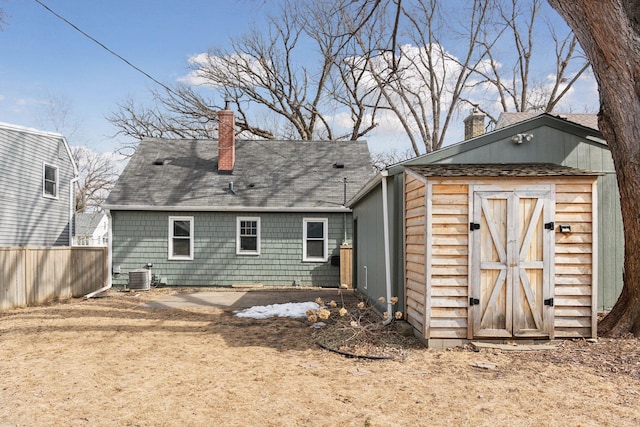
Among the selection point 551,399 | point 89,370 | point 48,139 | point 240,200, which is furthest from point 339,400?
point 48,139

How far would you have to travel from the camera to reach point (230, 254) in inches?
554

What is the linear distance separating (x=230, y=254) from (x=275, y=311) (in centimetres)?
517

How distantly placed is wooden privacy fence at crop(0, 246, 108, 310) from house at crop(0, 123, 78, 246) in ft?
11.1

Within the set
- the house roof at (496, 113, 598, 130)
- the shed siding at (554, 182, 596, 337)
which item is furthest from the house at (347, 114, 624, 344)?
the house roof at (496, 113, 598, 130)

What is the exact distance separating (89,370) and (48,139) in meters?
13.0

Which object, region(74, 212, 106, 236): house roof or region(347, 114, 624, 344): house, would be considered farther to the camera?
region(74, 212, 106, 236): house roof

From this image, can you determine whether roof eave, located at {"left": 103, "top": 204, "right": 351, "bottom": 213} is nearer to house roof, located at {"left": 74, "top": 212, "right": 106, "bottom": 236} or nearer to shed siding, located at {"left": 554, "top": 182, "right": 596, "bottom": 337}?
shed siding, located at {"left": 554, "top": 182, "right": 596, "bottom": 337}

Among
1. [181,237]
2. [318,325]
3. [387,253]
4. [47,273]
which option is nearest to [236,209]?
[181,237]

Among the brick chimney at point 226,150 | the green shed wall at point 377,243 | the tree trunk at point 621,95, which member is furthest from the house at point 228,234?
the tree trunk at point 621,95

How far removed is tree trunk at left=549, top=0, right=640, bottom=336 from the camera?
19.3 feet

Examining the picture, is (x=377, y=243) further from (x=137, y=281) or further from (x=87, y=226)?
(x=87, y=226)

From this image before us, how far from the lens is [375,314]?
857 cm

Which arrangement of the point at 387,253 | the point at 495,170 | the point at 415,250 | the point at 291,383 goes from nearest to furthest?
the point at 291,383
the point at 495,170
the point at 415,250
the point at 387,253

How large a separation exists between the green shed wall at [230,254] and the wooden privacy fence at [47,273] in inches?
58.4
